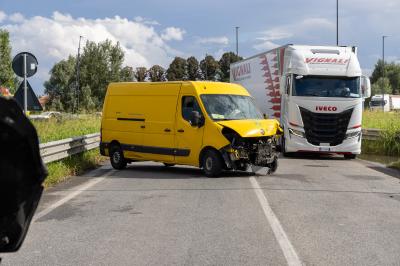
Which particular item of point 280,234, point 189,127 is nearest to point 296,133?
point 189,127

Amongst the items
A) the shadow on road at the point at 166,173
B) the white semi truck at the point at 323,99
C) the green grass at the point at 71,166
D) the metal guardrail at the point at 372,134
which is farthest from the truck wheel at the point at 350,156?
the green grass at the point at 71,166

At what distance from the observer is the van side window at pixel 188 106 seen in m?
13.7

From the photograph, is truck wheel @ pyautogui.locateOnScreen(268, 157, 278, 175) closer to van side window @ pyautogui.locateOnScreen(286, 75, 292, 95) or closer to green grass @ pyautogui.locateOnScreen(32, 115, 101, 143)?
van side window @ pyautogui.locateOnScreen(286, 75, 292, 95)

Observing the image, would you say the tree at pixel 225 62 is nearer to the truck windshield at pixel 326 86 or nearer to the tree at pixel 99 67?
the tree at pixel 99 67

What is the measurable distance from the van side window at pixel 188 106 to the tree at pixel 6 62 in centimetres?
3979

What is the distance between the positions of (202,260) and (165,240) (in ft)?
3.41

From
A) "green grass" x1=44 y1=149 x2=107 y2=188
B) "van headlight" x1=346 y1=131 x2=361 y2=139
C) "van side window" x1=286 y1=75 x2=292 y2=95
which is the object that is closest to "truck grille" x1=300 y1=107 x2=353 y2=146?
"van headlight" x1=346 y1=131 x2=361 y2=139

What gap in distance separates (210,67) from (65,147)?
285ft

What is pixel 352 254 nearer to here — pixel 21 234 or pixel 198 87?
pixel 21 234

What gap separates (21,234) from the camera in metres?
2.73

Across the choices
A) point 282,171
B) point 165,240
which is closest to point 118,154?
point 282,171

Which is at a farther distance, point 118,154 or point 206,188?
point 118,154

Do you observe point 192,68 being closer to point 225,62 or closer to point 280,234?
point 225,62

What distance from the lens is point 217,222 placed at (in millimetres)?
7734
